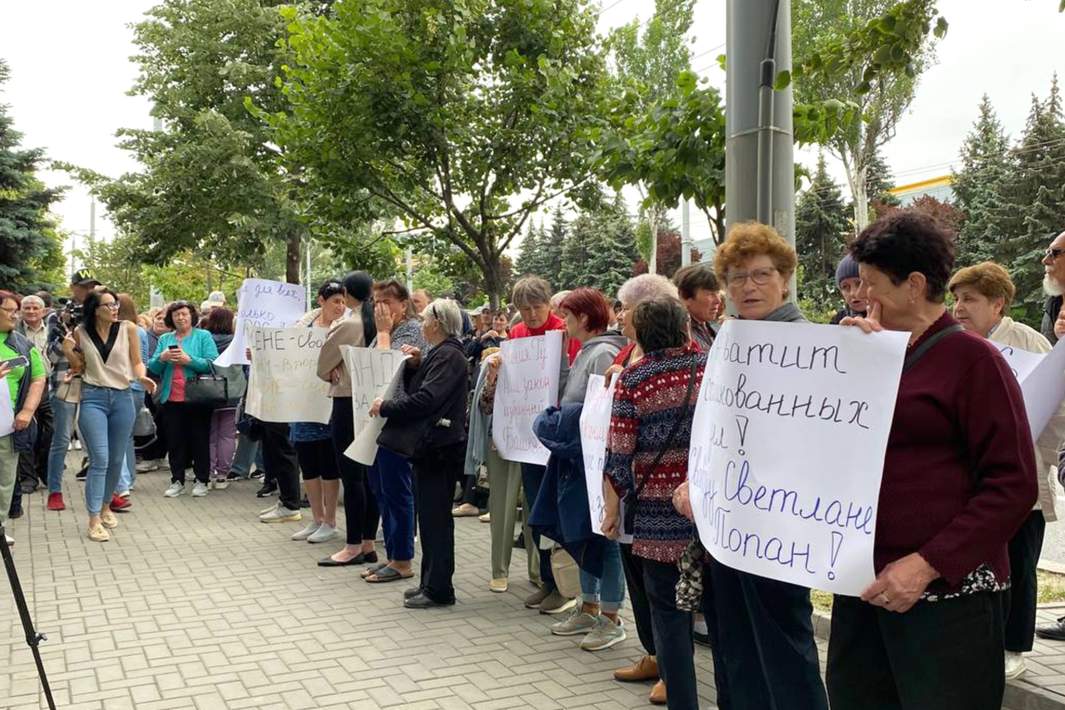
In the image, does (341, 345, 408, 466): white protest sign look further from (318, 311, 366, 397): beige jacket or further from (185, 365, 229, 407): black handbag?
(185, 365, 229, 407): black handbag

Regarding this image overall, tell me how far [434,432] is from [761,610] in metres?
3.37

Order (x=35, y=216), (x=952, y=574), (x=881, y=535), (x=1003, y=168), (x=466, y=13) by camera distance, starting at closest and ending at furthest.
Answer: (x=952, y=574), (x=881, y=535), (x=466, y=13), (x=35, y=216), (x=1003, y=168)

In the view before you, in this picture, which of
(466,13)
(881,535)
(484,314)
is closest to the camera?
(881,535)

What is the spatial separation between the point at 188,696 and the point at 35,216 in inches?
1057

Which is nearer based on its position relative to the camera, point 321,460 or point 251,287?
point 321,460

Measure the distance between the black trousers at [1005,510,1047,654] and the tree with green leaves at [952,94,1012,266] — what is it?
3806 centimetres

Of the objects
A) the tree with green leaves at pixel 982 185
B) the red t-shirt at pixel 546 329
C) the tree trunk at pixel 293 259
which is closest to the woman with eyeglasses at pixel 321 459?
the red t-shirt at pixel 546 329

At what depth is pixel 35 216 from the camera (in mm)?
28391

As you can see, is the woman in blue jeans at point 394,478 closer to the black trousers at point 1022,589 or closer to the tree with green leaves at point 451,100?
the black trousers at point 1022,589

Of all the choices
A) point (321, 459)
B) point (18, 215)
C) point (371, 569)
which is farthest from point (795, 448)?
point (18, 215)

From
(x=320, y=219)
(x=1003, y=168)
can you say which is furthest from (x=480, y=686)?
(x=1003, y=168)

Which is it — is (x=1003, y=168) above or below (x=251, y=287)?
above

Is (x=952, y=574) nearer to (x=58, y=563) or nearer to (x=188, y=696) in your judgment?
(x=188, y=696)

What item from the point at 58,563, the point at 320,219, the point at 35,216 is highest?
the point at 35,216
